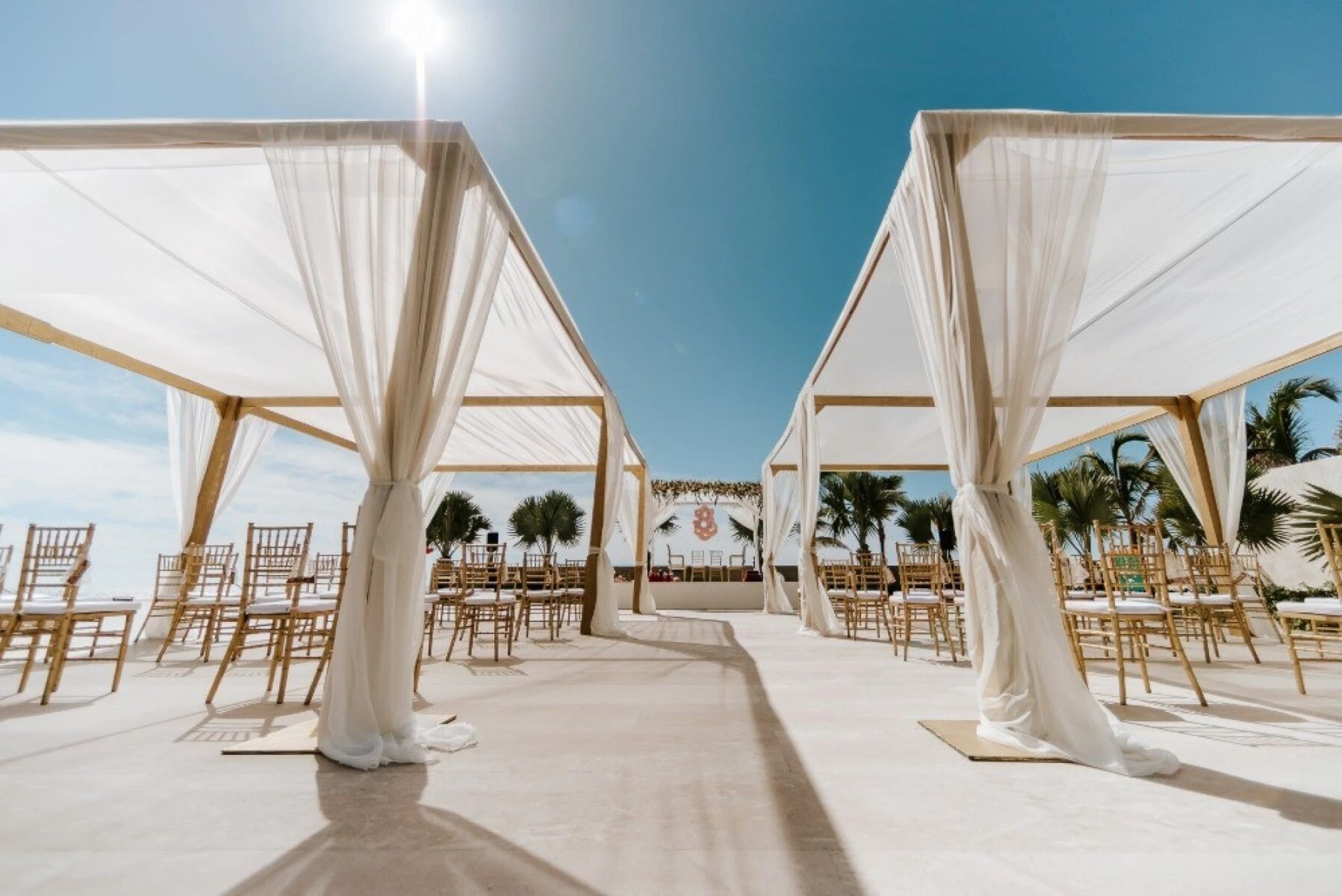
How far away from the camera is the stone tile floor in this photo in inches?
47.6

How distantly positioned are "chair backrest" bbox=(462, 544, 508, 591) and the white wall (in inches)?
422

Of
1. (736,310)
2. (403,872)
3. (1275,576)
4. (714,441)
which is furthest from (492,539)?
(1275,576)

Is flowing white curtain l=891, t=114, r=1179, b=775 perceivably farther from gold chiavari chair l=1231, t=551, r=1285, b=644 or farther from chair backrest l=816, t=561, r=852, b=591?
gold chiavari chair l=1231, t=551, r=1285, b=644

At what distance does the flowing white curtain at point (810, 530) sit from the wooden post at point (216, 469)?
24.0ft

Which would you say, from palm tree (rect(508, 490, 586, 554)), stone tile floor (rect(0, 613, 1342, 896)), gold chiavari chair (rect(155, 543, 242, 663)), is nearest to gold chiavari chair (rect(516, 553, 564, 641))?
gold chiavari chair (rect(155, 543, 242, 663))

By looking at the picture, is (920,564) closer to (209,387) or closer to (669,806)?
(669,806)

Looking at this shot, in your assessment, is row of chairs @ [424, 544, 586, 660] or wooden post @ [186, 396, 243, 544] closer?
row of chairs @ [424, 544, 586, 660]

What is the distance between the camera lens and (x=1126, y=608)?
2902 millimetres

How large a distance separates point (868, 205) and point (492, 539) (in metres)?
13.1

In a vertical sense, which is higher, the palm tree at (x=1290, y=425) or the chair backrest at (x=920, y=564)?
the palm tree at (x=1290, y=425)

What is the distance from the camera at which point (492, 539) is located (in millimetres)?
15945

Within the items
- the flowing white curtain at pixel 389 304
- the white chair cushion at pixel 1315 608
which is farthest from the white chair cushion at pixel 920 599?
the flowing white curtain at pixel 389 304

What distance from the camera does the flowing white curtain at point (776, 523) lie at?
9.97 m

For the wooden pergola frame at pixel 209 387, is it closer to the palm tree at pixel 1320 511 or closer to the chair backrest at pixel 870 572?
the chair backrest at pixel 870 572
